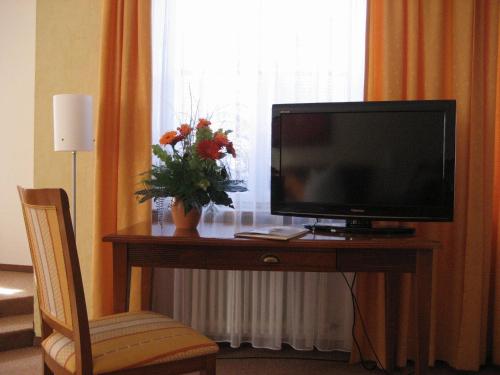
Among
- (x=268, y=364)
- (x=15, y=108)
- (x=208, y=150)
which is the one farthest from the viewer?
(x=15, y=108)

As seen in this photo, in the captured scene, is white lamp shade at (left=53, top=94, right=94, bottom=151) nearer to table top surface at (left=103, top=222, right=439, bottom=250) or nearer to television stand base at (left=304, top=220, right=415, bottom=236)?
table top surface at (left=103, top=222, right=439, bottom=250)

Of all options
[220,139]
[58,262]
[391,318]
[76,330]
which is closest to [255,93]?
[220,139]

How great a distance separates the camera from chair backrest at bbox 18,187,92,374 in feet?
4.12

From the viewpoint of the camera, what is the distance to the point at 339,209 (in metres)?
2.04

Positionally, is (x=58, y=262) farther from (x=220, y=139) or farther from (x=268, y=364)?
(x=268, y=364)

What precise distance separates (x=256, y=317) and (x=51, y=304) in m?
1.33

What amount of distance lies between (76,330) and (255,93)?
1.61m

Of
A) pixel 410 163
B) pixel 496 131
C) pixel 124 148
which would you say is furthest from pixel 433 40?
pixel 124 148

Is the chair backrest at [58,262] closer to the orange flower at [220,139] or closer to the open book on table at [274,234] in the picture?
the open book on table at [274,234]

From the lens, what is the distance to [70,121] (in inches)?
87.7

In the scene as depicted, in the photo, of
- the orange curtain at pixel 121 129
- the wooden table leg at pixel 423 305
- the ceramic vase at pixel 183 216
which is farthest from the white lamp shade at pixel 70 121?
the wooden table leg at pixel 423 305

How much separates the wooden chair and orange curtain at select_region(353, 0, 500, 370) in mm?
1224

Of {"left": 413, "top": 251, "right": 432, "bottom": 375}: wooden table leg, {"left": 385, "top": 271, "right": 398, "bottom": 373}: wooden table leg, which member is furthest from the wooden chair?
{"left": 385, "top": 271, "right": 398, "bottom": 373}: wooden table leg

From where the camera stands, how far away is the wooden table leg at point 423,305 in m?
1.73
